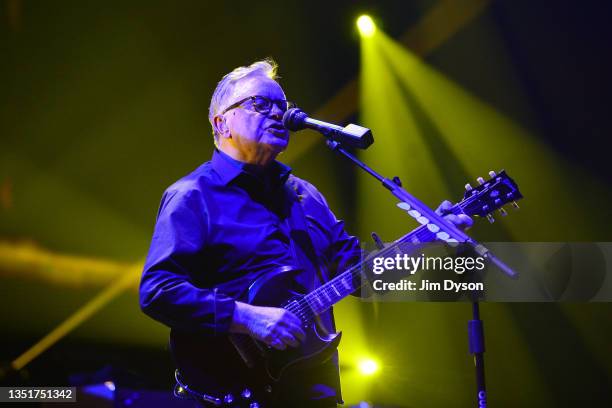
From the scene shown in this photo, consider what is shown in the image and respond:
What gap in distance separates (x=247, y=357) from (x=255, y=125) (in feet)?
2.89

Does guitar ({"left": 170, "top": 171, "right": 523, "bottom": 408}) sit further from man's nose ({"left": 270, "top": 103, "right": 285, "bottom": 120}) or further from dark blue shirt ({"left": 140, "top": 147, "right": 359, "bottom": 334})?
man's nose ({"left": 270, "top": 103, "right": 285, "bottom": 120})

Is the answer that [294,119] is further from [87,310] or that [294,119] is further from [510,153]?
[510,153]

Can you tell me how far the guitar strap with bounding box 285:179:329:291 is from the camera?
93.2 inches

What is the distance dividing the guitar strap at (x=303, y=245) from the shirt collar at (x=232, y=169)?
0.09m

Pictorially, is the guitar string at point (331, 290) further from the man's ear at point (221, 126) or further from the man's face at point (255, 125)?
the man's ear at point (221, 126)

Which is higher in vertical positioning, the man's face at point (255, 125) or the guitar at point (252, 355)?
the man's face at point (255, 125)

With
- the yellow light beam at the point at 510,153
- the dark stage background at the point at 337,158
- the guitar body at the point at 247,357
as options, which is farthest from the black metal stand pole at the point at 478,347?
the yellow light beam at the point at 510,153

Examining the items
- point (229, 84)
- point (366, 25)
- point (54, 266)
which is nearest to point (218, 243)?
point (229, 84)

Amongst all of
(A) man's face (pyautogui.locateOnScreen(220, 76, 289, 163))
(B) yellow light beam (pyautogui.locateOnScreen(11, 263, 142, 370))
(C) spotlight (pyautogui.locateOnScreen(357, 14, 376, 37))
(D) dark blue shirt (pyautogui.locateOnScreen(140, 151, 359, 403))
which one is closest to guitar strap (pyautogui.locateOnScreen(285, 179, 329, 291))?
(D) dark blue shirt (pyautogui.locateOnScreen(140, 151, 359, 403))

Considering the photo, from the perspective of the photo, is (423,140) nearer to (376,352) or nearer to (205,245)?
(376,352)

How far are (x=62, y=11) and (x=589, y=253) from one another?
3990mm

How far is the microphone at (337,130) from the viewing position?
6.73 ft

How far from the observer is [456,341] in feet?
15.0

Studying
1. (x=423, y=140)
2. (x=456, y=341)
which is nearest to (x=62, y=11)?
(x=423, y=140)
